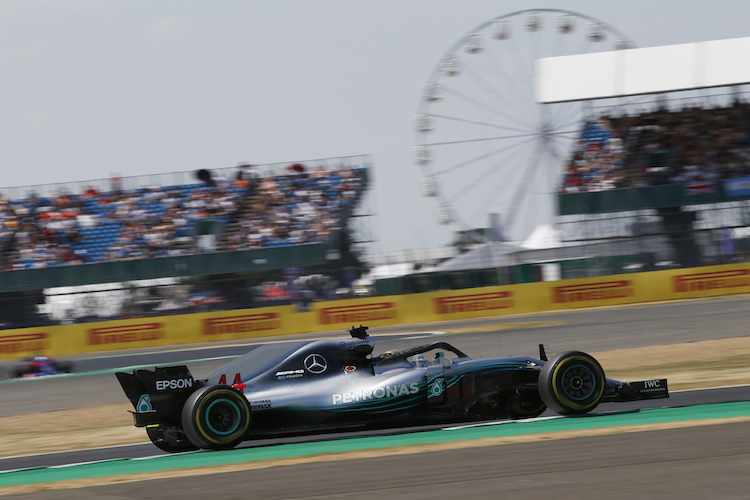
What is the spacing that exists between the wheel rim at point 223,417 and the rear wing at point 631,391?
11.6 ft

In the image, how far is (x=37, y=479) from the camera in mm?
8164

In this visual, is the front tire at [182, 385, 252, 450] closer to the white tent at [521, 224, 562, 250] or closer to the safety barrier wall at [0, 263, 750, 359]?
the safety barrier wall at [0, 263, 750, 359]

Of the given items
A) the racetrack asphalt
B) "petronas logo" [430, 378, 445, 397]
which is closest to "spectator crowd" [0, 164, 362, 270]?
"petronas logo" [430, 378, 445, 397]

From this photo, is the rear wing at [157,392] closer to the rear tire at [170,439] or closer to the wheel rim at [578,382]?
the rear tire at [170,439]

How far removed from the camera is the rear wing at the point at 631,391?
30.1ft

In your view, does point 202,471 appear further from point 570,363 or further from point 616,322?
point 616,322

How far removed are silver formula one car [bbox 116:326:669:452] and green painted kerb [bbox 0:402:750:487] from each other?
149mm

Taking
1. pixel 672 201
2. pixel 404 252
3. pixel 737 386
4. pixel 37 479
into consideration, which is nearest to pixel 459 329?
pixel 404 252

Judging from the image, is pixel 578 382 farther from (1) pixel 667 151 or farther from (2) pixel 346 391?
(1) pixel 667 151

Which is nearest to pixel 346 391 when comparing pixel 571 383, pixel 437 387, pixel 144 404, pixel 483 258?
pixel 437 387

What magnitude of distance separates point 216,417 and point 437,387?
2.06 m

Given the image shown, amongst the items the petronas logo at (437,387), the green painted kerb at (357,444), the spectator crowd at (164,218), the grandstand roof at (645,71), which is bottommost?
the green painted kerb at (357,444)

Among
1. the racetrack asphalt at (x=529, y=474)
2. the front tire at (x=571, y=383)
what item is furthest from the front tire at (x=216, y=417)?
the front tire at (x=571, y=383)

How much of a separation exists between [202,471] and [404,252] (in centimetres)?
2253
